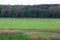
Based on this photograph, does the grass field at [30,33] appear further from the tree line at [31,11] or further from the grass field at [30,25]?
the tree line at [31,11]

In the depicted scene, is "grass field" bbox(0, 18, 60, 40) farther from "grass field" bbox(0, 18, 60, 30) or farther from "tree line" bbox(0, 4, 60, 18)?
"tree line" bbox(0, 4, 60, 18)

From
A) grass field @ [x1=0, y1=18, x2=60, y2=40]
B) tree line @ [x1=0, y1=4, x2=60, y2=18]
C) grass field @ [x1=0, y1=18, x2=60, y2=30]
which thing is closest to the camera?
grass field @ [x1=0, y1=18, x2=60, y2=40]

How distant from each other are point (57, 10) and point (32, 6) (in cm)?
885

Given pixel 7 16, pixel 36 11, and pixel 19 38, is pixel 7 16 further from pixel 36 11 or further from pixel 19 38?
pixel 19 38

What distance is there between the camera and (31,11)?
69.4m

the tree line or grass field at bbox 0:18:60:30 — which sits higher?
grass field at bbox 0:18:60:30

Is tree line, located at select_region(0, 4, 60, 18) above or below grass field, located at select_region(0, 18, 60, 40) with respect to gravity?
below

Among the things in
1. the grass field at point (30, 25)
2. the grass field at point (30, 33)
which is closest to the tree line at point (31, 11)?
the grass field at point (30, 25)

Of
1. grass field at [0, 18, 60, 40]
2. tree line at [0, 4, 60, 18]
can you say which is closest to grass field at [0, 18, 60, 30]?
grass field at [0, 18, 60, 40]

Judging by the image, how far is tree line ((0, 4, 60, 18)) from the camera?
66750 mm

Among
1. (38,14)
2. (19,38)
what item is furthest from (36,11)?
(19,38)

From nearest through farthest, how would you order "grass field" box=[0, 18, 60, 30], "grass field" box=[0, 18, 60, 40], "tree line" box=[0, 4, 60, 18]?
"grass field" box=[0, 18, 60, 40] → "grass field" box=[0, 18, 60, 30] → "tree line" box=[0, 4, 60, 18]

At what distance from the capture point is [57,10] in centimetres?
6744

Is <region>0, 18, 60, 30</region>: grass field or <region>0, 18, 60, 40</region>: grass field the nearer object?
<region>0, 18, 60, 40</region>: grass field
